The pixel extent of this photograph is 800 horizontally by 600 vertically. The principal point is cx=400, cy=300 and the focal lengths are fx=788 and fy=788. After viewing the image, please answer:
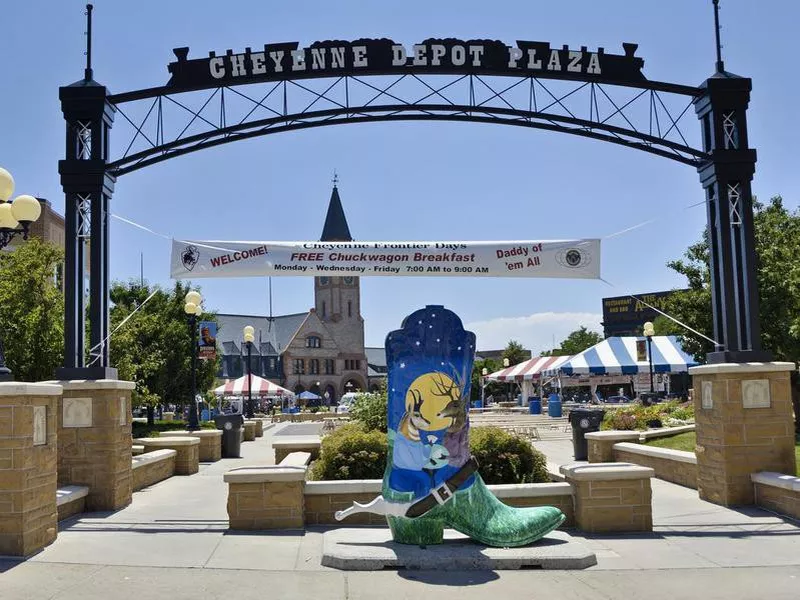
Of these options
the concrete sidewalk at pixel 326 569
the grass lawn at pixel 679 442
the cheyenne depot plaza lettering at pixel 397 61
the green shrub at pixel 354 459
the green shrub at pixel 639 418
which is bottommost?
the concrete sidewalk at pixel 326 569

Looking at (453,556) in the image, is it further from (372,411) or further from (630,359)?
(630,359)

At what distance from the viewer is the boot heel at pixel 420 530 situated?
8031 mm

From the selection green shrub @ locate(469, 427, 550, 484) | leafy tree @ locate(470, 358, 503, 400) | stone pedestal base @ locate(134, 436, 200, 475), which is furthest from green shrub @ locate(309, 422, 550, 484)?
leafy tree @ locate(470, 358, 503, 400)

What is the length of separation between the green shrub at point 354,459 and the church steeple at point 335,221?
91344 millimetres

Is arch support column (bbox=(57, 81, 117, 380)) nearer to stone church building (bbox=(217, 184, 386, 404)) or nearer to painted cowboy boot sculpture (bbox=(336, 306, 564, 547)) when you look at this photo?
painted cowboy boot sculpture (bbox=(336, 306, 564, 547))

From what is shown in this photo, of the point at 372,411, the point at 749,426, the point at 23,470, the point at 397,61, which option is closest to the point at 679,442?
the point at 749,426

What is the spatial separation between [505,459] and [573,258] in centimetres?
323

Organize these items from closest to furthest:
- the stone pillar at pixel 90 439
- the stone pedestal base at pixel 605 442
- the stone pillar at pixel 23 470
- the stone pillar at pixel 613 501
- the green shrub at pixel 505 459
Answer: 1. the stone pillar at pixel 23 470
2. the stone pillar at pixel 613 501
3. the stone pillar at pixel 90 439
4. the green shrub at pixel 505 459
5. the stone pedestal base at pixel 605 442

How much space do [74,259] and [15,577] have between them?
5132mm

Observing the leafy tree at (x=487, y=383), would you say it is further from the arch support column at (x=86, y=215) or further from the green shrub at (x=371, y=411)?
the arch support column at (x=86, y=215)

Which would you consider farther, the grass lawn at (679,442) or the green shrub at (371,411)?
the grass lawn at (679,442)

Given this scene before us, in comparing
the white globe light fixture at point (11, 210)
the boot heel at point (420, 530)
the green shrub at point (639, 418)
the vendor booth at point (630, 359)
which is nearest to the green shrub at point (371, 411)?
the boot heel at point (420, 530)

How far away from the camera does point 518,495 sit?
9.55 m

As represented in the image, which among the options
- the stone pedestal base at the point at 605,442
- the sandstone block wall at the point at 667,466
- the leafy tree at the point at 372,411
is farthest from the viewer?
the stone pedestal base at the point at 605,442
